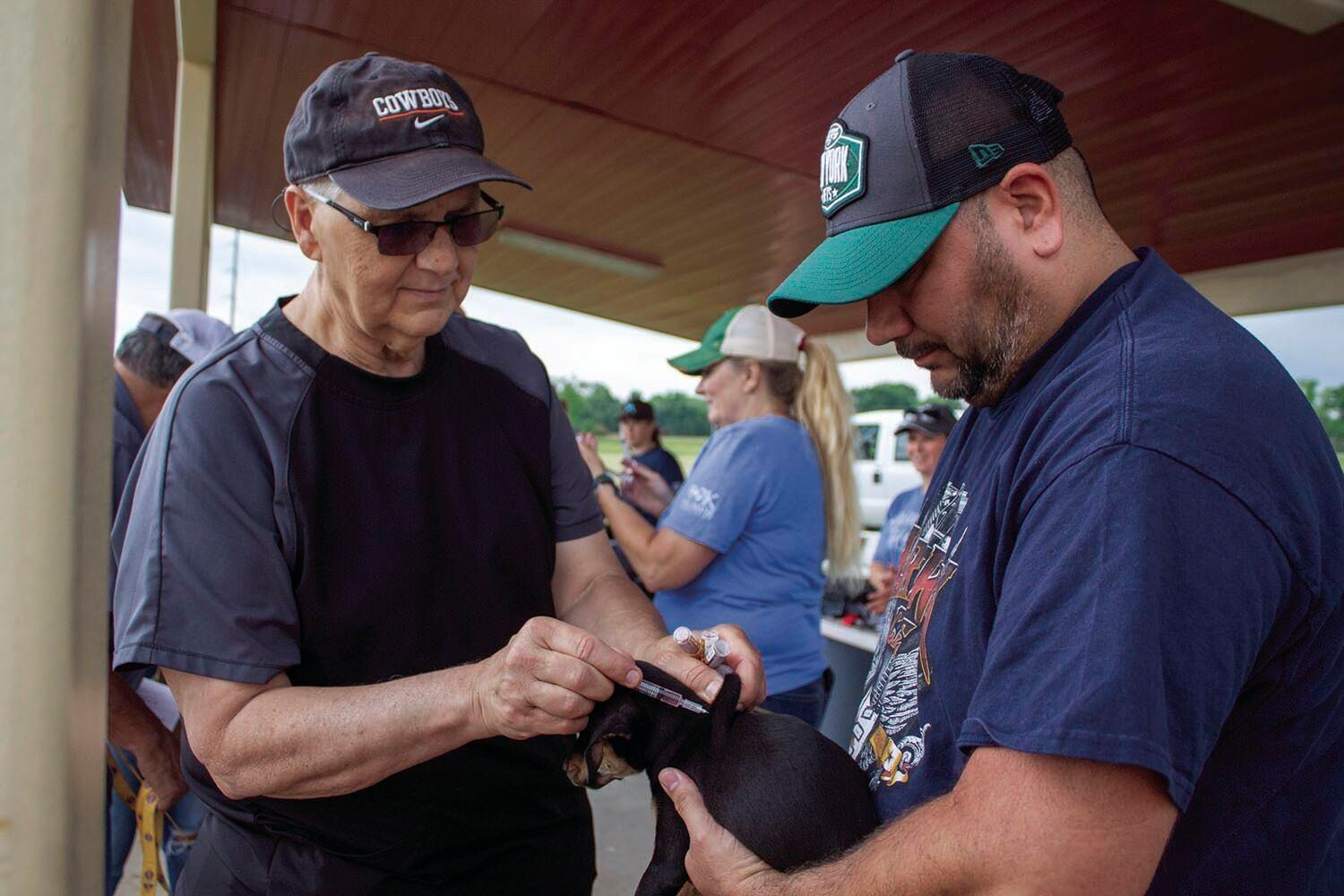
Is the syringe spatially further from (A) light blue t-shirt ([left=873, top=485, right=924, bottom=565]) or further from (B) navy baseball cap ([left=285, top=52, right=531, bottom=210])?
(A) light blue t-shirt ([left=873, top=485, right=924, bottom=565])

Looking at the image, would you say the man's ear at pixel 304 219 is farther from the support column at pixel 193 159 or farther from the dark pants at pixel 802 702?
the support column at pixel 193 159

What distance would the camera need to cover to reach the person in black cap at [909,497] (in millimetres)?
5047

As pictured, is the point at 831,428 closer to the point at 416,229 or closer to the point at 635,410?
the point at 416,229

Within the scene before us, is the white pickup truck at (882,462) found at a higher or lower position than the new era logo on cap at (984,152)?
lower

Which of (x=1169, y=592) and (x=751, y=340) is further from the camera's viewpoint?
(x=751, y=340)

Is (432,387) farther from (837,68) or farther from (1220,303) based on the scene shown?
(1220,303)

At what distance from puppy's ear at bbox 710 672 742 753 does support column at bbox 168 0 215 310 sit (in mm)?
5424

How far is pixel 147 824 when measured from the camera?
233 cm

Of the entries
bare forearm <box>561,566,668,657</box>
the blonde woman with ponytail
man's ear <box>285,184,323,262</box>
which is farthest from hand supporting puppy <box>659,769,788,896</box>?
the blonde woman with ponytail

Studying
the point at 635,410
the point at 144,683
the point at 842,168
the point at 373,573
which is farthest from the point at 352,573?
the point at 635,410

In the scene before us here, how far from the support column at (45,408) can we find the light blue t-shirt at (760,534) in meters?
2.72

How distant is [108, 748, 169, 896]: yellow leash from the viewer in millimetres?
2270

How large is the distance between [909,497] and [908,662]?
3.97 metres

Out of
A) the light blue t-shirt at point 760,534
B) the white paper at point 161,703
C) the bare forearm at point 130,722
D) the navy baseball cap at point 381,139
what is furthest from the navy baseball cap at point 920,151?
the white paper at point 161,703
